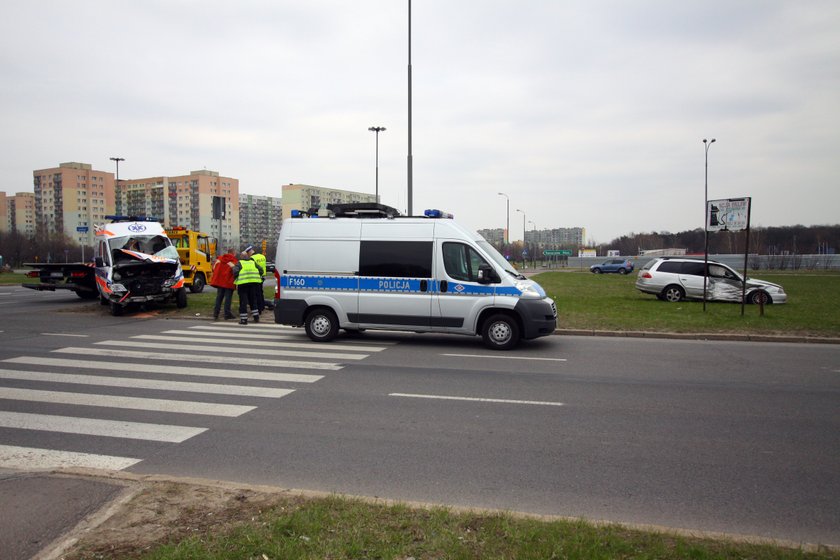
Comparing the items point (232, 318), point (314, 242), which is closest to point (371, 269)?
point (314, 242)

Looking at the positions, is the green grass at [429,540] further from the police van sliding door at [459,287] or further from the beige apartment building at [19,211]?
the beige apartment building at [19,211]

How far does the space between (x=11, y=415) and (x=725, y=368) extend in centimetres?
1054

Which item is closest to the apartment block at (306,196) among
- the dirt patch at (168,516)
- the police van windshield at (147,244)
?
the police van windshield at (147,244)

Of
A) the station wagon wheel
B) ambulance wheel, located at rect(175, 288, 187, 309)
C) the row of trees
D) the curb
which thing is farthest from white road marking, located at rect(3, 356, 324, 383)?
the row of trees

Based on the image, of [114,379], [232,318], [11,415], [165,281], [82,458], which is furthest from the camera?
[165,281]

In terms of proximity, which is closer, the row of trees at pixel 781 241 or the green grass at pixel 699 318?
the green grass at pixel 699 318

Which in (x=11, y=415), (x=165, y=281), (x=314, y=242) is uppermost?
(x=314, y=242)

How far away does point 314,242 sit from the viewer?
1194 cm

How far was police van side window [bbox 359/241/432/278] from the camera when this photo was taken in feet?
37.1

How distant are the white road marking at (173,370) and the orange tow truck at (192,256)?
633 inches

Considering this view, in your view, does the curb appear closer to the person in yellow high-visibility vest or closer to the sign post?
the sign post

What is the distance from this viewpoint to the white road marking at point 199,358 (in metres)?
9.35

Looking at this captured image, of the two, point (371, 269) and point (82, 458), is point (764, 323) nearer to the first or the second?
point (371, 269)

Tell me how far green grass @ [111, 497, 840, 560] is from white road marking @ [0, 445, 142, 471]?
1.91 meters
